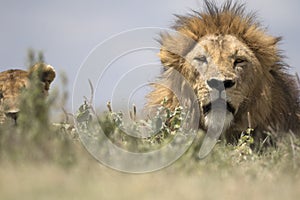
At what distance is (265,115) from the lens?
713cm

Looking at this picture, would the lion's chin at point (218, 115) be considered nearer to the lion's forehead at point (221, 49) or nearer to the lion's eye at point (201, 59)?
the lion's forehead at point (221, 49)

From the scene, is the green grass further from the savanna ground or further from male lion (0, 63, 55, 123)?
male lion (0, 63, 55, 123)

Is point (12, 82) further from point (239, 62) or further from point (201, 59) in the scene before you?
point (239, 62)

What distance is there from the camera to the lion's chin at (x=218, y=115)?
6555 millimetres

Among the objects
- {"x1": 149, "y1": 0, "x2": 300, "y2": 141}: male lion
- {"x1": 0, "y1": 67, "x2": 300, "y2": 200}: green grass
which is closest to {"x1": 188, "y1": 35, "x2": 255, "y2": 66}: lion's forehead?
{"x1": 149, "y1": 0, "x2": 300, "y2": 141}: male lion

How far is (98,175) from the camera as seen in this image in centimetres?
367

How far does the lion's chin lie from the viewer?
6.55 meters

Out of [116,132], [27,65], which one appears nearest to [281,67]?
[116,132]

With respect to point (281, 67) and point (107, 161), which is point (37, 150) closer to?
point (107, 161)

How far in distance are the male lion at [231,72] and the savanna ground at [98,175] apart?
5.26ft

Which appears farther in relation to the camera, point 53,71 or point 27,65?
point 53,71

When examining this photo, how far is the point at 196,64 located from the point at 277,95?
1070 mm

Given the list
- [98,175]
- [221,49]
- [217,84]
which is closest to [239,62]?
[221,49]

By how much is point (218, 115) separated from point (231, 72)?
1.51 feet
